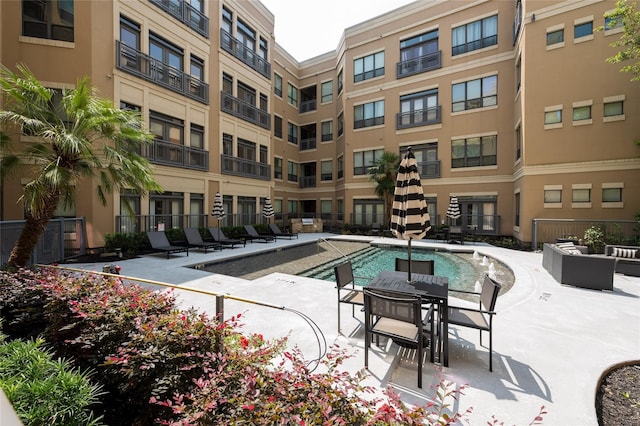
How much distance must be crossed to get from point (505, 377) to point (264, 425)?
3.53 m

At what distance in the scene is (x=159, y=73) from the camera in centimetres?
1452

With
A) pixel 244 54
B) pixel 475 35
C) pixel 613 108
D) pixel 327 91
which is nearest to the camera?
pixel 613 108

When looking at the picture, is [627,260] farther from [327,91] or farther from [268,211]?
[327,91]

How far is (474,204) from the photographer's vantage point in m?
19.6

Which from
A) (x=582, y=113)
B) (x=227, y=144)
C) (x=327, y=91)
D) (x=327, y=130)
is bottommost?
(x=227, y=144)

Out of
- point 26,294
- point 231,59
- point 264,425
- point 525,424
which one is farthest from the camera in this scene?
point 231,59

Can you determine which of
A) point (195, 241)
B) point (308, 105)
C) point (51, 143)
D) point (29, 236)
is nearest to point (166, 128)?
point (195, 241)

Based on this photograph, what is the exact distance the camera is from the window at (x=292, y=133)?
28.3 metres

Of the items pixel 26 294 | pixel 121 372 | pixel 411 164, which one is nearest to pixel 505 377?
pixel 411 164

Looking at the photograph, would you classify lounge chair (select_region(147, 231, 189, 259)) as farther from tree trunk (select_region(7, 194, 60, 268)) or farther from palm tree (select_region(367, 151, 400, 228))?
palm tree (select_region(367, 151, 400, 228))

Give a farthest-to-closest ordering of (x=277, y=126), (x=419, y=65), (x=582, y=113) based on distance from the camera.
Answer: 1. (x=277, y=126)
2. (x=419, y=65)
3. (x=582, y=113)

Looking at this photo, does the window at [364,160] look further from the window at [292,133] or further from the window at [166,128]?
the window at [166,128]

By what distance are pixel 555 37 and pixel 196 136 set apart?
20317mm

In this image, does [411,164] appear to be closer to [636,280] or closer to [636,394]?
[636,394]
